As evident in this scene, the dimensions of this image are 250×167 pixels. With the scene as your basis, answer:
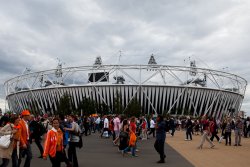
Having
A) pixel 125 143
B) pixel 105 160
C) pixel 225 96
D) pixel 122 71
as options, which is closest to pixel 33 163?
pixel 105 160

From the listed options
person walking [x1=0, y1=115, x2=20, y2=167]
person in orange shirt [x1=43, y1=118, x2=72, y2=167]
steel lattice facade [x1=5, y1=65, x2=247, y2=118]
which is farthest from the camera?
steel lattice facade [x1=5, y1=65, x2=247, y2=118]

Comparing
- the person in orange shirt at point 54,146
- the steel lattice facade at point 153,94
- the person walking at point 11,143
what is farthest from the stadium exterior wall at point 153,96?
the person in orange shirt at point 54,146

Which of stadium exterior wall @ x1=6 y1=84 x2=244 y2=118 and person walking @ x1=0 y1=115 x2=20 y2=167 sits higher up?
stadium exterior wall @ x1=6 y1=84 x2=244 y2=118

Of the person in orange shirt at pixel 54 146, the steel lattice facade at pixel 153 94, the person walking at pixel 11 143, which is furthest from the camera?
the steel lattice facade at pixel 153 94

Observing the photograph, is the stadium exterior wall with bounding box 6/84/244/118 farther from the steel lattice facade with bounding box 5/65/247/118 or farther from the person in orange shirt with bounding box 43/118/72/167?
the person in orange shirt with bounding box 43/118/72/167

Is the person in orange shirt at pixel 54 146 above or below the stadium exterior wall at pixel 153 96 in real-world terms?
below

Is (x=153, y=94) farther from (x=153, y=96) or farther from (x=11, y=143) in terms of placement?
(x=11, y=143)

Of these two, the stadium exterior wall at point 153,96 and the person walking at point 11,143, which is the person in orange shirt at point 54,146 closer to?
the person walking at point 11,143

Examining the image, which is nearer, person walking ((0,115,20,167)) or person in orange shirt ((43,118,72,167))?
person in orange shirt ((43,118,72,167))

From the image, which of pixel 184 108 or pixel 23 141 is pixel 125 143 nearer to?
pixel 23 141

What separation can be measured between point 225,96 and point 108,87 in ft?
93.2

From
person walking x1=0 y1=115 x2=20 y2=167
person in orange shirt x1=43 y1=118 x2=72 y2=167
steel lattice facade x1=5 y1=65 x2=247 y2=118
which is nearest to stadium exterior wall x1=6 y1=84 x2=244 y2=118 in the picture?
steel lattice facade x1=5 y1=65 x2=247 y2=118

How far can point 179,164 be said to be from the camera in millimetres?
12852

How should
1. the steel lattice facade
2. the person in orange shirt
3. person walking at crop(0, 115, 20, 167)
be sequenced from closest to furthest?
the person in orange shirt, person walking at crop(0, 115, 20, 167), the steel lattice facade
